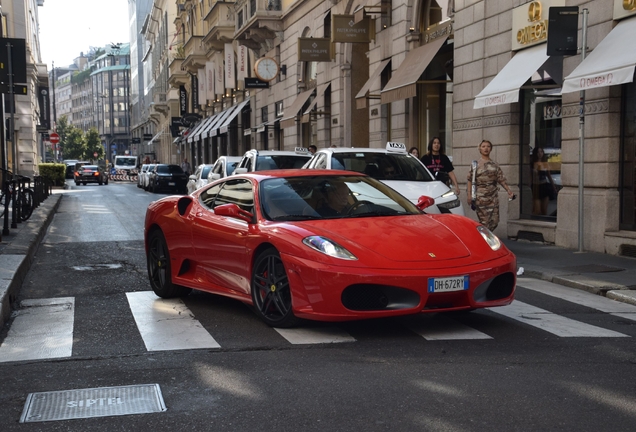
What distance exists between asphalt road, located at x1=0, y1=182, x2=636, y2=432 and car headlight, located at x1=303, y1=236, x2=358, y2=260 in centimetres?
65

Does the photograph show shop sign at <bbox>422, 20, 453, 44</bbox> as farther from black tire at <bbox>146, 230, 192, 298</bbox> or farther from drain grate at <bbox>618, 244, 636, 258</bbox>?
black tire at <bbox>146, 230, 192, 298</bbox>

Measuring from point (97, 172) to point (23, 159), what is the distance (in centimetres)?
1247

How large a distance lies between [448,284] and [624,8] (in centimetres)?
809

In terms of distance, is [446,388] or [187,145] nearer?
[446,388]

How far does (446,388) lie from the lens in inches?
201

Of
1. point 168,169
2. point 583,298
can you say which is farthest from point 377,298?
point 168,169

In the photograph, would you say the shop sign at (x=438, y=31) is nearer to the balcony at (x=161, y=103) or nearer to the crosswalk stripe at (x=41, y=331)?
the crosswalk stripe at (x=41, y=331)

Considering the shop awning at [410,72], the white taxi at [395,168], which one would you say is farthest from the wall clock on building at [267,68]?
the white taxi at [395,168]

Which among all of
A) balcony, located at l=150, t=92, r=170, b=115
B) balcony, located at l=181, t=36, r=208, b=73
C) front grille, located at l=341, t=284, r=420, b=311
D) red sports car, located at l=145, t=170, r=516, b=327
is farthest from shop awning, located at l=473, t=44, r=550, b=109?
balcony, located at l=150, t=92, r=170, b=115

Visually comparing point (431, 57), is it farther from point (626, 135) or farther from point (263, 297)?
point (263, 297)

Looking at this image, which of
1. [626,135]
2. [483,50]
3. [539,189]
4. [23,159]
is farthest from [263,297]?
[23,159]

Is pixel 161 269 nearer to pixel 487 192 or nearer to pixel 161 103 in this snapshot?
pixel 487 192

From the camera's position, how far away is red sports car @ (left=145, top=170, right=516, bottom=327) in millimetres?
6434

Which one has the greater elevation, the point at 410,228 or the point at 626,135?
the point at 626,135
